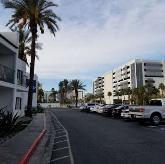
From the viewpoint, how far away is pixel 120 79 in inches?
7052

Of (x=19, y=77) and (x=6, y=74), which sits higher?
(x=19, y=77)

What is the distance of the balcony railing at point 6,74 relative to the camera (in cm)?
2564

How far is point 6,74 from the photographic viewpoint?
2709cm

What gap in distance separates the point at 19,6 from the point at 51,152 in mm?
24437

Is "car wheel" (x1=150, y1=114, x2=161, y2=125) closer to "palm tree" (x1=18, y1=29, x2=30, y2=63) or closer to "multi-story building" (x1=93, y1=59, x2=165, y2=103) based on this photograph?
"palm tree" (x1=18, y1=29, x2=30, y2=63)

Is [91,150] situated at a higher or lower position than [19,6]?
lower

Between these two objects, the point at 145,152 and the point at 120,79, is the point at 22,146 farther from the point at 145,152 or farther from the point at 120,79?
the point at 120,79

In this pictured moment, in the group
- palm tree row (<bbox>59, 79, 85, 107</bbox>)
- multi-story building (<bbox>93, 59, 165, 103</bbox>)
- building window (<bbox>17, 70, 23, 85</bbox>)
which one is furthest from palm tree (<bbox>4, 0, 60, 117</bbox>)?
multi-story building (<bbox>93, 59, 165, 103</bbox>)

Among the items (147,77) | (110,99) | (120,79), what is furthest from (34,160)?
(110,99)

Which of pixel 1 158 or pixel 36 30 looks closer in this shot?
pixel 1 158

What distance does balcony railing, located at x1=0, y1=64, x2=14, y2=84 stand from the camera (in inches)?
1009

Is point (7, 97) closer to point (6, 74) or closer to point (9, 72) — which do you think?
point (9, 72)

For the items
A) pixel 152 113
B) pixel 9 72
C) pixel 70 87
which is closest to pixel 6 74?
pixel 9 72

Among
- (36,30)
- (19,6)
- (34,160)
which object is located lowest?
(34,160)
